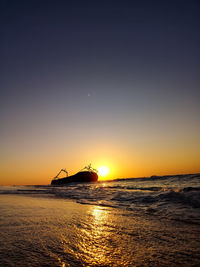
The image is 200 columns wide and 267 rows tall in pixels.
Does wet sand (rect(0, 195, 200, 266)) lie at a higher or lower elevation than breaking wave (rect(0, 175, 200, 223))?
higher

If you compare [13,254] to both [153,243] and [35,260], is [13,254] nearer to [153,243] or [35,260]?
[35,260]

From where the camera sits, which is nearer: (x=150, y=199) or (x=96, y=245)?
(x=96, y=245)

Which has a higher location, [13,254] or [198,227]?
[13,254]

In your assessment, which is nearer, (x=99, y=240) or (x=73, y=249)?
(x=73, y=249)

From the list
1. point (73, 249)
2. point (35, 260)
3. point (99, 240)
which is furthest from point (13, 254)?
point (99, 240)

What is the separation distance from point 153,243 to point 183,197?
3.43 metres

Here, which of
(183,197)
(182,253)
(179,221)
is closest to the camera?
(182,253)

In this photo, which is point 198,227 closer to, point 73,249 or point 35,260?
point 73,249

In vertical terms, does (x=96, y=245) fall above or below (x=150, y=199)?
above

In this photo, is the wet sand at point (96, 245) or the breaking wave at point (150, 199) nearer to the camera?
the wet sand at point (96, 245)

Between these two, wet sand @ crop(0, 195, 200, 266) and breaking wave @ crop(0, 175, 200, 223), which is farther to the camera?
breaking wave @ crop(0, 175, 200, 223)

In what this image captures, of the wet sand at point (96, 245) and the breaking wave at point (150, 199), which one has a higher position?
the wet sand at point (96, 245)

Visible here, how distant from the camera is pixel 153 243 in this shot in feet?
5.00

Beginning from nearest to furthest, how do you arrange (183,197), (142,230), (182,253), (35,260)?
(35,260)
(182,253)
(142,230)
(183,197)
